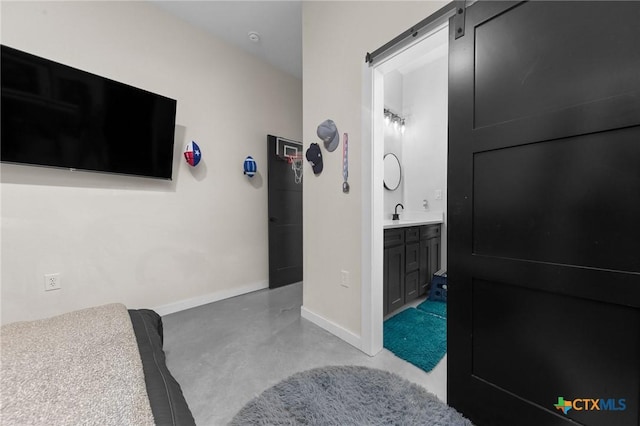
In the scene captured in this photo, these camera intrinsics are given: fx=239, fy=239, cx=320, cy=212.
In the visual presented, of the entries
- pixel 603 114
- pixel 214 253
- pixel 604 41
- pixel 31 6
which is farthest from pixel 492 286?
pixel 31 6

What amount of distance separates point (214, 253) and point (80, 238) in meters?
1.13

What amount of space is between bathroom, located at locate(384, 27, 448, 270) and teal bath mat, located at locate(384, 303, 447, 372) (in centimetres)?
108

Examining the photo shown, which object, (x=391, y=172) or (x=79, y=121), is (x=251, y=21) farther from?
(x=391, y=172)

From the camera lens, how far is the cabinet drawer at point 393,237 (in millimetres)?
2136

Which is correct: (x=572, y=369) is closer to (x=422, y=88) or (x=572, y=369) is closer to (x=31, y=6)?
(x=422, y=88)

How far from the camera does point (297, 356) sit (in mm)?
1720

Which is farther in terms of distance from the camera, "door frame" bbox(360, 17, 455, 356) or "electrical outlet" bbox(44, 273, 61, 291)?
"electrical outlet" bbox(44, 273, 61, 291)

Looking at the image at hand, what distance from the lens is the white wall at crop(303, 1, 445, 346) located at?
5.87 ft

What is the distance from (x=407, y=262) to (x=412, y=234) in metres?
0.30

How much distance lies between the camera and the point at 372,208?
5.74 feet

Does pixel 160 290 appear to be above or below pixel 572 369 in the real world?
below

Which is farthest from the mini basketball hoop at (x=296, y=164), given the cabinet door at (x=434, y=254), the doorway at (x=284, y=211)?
the cabinet door at (x=434, y=254)

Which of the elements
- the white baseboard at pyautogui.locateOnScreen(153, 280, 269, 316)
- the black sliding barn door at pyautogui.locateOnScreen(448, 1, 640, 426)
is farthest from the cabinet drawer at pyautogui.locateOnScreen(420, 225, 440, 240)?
the white baseboard at pyautogui.locateOnScreen(153, 280, 269, 316)

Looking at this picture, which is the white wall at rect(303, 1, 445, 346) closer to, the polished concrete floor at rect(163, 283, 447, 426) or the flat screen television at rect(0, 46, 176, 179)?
the polished concrete floor at rect(163, 283, 447, 426)
